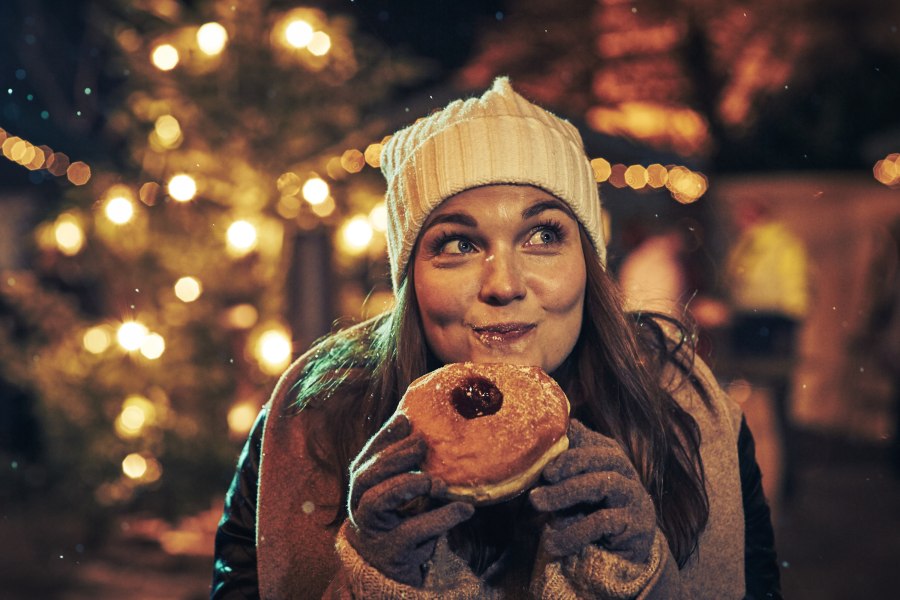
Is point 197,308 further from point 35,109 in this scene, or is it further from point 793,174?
point 793,174

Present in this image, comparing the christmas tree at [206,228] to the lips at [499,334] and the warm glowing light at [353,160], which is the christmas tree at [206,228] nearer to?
the warm glowing light at [353,160]

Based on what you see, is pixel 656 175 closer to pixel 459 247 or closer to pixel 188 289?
pixel 188 289

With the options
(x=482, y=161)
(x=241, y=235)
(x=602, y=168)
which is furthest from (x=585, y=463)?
(x=602, y=168)

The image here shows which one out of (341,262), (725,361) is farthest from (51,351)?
(725,361)

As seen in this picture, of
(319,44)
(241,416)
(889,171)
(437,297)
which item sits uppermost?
(889,171)

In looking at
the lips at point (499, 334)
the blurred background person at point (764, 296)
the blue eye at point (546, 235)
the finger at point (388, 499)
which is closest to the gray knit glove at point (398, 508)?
the finger at point (388, 499)

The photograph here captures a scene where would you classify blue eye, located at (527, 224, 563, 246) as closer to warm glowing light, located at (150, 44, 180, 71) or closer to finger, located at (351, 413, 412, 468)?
finger, located at (351, 413, 412, 468)

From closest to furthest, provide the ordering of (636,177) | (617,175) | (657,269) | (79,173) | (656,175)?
(79,173) < (657,269) < (617,175) < (636,177) < (656,175)

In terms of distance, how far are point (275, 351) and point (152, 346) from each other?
82cm

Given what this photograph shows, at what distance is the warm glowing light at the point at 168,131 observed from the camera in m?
5.45

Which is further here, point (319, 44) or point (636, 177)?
point (636, 177)

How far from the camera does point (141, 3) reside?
211 inches

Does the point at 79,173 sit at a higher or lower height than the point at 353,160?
higher

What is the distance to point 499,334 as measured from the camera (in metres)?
1.80
